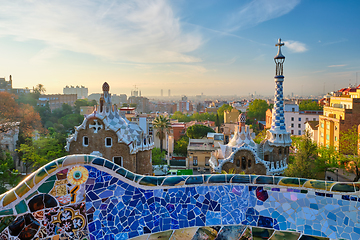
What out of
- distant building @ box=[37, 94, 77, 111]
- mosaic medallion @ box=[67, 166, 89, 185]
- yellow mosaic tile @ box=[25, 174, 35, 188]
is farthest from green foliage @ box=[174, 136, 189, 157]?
distant building @ box=[37, 94, 77, 111]

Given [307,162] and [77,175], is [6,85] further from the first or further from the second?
[77,175]

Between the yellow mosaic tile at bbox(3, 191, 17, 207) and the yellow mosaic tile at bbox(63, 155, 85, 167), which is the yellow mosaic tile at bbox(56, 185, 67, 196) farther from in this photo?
the yellow mosaic tile at bbox(3, 191, 17, 207)

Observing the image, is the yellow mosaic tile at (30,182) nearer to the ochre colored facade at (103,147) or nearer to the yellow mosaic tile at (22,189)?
the yellow mosaic tile at (22,189)

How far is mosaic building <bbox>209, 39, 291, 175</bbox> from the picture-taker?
12828 millimetres

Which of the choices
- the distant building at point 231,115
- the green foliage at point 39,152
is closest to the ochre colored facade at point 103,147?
the green foliage at point 39,152

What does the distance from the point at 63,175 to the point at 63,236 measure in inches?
28.2

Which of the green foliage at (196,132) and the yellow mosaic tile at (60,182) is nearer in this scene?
the yellow mosaic tile at (60,182)

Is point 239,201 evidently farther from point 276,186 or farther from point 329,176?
point 329,176

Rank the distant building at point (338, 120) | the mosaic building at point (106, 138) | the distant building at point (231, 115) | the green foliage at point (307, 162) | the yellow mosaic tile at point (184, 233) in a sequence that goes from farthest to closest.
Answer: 1. the distant building at point (231, 115)
2. the distant building at point (338, 120)
3. the green foliage at point (307, 162)
4. the mosaic building at point (106, 138)
5. the yellow mosaic tile at point (184, 233)

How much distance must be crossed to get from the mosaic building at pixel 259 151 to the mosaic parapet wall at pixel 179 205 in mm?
9338

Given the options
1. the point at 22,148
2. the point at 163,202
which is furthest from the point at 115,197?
the point at 22,148

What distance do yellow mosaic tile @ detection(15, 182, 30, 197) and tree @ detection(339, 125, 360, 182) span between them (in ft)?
65.0

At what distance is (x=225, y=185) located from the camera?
3609 millimetres

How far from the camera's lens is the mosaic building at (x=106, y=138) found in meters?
12.7
